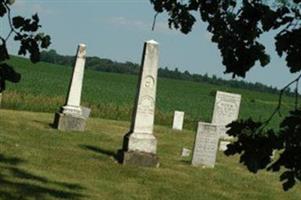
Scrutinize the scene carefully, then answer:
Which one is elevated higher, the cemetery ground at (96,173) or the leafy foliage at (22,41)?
the leafy foliage at (22,41)

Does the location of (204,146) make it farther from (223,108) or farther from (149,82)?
(223,108)

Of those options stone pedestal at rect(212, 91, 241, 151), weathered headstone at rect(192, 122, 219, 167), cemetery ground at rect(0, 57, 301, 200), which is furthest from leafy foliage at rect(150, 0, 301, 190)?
stone pedestal at rect(212, 91, 241, 151)

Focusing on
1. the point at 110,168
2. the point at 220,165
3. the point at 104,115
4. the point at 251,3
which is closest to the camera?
the point at 251,3

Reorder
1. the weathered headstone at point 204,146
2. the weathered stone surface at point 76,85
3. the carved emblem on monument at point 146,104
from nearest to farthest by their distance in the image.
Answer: the carved emblem on monument at point 146,104, the weathered headstone at point 204,146, the weathered stone surface at point 76,85

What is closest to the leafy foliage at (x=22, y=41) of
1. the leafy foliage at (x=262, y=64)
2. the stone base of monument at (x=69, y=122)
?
the leafy foliage at (x=262, y=64)

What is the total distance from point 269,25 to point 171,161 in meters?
11.7

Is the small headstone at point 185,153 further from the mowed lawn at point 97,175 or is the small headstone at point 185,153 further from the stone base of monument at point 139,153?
the stone base of monument at point 139,153

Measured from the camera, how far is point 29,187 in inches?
398

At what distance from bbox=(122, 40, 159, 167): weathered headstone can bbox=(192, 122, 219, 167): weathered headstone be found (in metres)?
1.04

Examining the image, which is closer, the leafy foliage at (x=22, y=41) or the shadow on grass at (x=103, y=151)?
the leafy foliage at (x=22, y=41)

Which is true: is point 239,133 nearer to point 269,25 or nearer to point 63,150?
point 269,25

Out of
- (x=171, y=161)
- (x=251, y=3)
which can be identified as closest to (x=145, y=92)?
(x=171, y=161)

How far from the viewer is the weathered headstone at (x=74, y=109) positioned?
18969 millimetres

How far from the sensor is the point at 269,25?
386 centimetres
